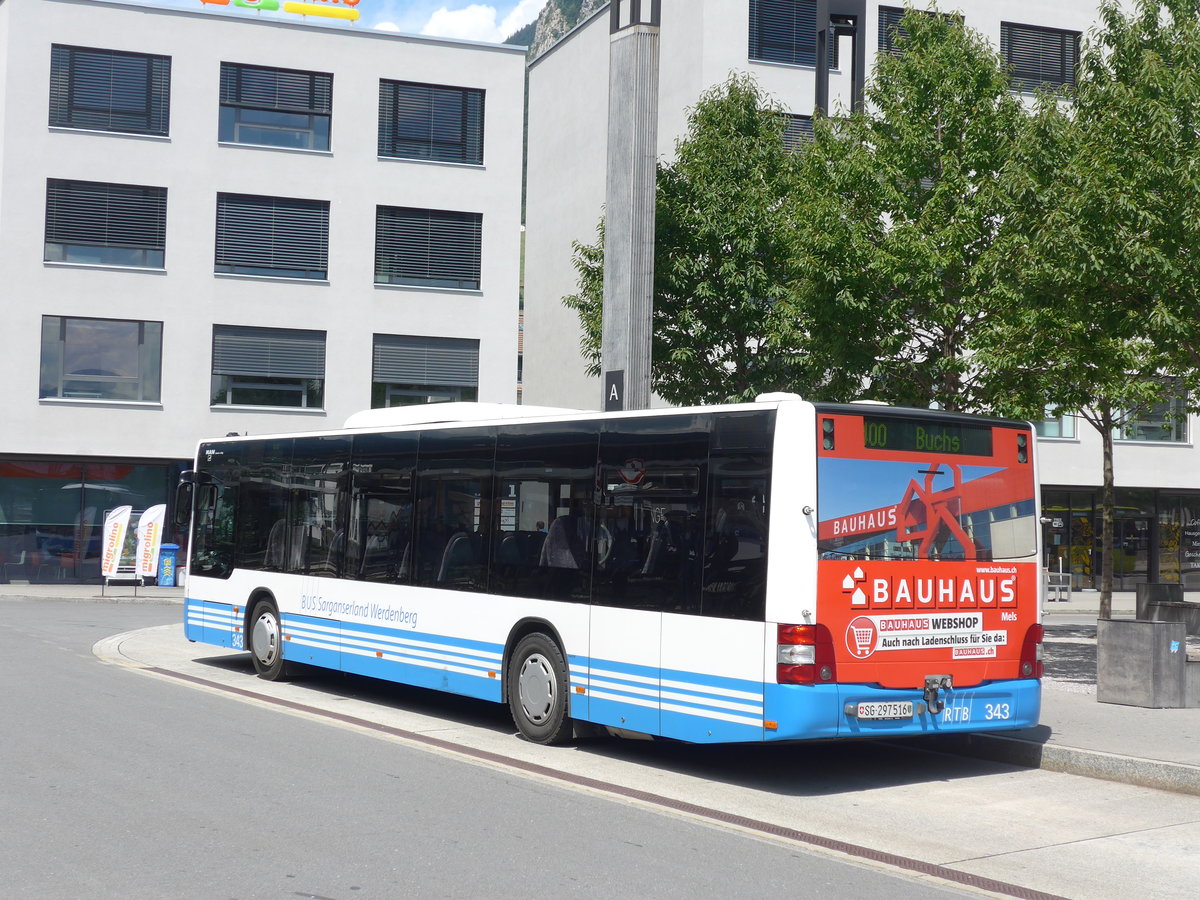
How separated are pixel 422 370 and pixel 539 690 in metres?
24.3

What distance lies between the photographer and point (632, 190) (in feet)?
53.3

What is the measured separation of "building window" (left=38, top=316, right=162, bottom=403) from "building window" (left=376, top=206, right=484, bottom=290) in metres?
5.84

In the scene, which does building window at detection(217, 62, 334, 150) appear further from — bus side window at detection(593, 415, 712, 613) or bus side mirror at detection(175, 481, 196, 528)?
bus side window at detection(593, 415, 712, 613)

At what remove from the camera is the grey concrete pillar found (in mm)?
16062

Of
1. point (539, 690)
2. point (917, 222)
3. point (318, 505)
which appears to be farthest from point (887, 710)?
point (917, 222)

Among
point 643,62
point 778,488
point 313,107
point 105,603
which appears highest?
point 313,107

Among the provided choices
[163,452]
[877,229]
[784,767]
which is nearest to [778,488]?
[784,767]

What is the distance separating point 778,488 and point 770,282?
1261 centimetres

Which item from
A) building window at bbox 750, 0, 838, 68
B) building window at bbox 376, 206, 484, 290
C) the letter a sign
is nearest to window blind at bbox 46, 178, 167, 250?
building window at bbox 376, 206, 484, 290

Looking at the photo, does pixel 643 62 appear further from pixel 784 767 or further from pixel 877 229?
pixel 784 767

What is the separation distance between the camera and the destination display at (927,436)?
9242mm

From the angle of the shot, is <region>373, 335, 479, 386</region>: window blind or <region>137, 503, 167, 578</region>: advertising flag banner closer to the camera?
<region>137, 503, 167, 578</region>: advertising flag banner

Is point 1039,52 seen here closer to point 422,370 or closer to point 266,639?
point 422,370

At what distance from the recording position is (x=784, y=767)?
1025cm
